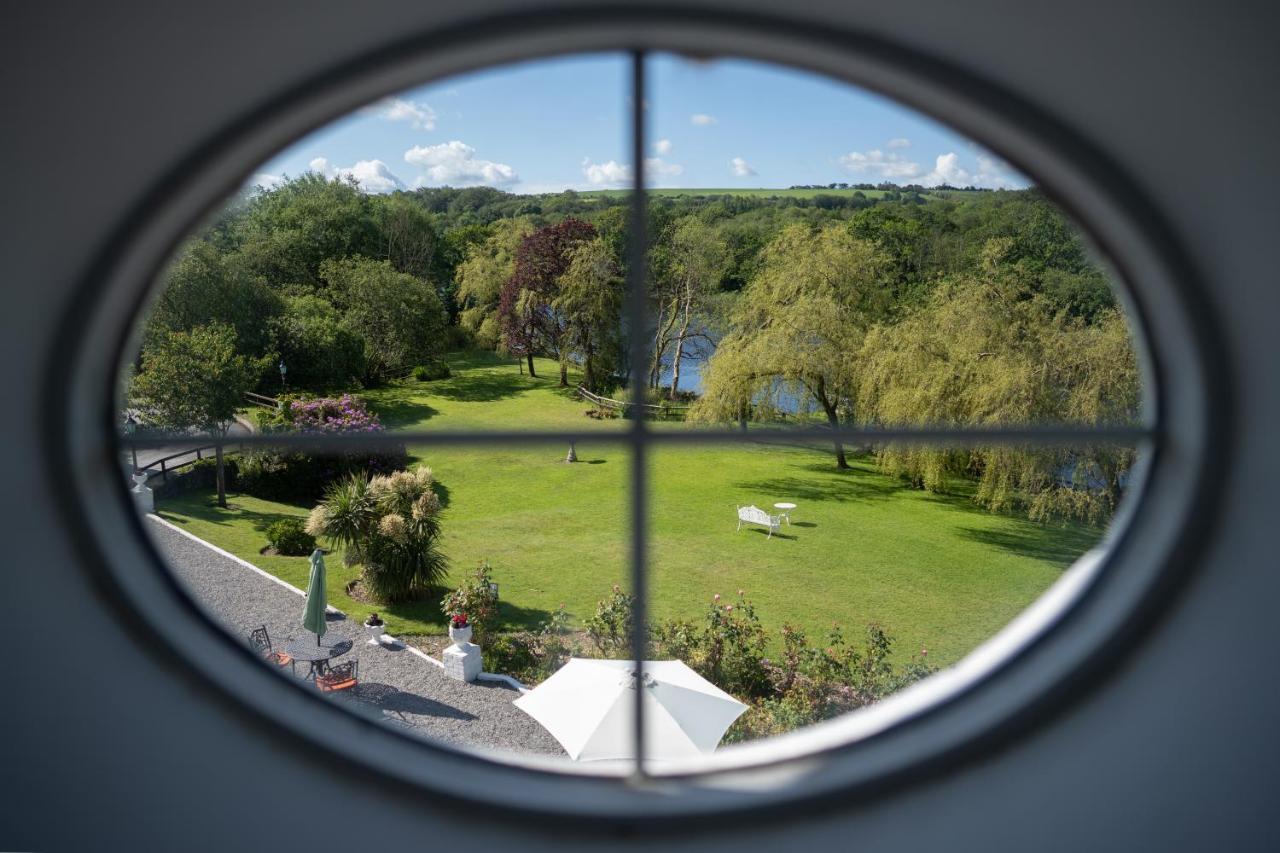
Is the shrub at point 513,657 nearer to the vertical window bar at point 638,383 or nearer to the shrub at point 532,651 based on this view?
the shrub at point 532,651

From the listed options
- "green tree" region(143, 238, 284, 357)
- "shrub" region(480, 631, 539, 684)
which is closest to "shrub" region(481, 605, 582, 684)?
"shrub" region(480, 631, 539, 684)

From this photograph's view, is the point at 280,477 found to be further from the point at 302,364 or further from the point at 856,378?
the point at 856,378

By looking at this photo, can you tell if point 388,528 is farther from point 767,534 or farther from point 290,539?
point 767,534

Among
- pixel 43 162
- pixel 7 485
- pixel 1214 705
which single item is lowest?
pixel 1214 705

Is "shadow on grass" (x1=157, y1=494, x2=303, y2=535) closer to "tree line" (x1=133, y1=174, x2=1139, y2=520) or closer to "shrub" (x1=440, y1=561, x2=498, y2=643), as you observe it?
"tree line" (x1=133, y1=174, x2=1139, y2=520)

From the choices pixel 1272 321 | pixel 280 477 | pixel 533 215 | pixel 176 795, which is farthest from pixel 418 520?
pixel 533 215

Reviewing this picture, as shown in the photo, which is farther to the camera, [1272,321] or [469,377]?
[469,377]

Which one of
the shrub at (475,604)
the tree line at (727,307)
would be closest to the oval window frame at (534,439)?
the shrub at (475,604)
